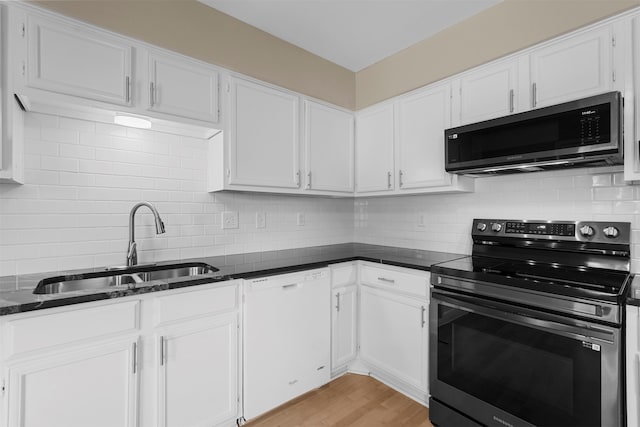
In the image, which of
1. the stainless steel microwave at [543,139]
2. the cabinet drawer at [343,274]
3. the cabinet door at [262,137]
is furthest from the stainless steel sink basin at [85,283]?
the stainless steel microwave at [543,139]

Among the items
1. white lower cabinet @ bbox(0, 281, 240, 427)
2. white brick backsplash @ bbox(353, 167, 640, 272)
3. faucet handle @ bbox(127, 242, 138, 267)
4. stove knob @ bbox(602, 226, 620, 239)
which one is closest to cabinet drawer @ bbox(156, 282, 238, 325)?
white lower cabinet @ bbox(0, 281, 240, 427)

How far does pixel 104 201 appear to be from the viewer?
1833 mm

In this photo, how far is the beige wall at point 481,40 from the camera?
1647 millimetres

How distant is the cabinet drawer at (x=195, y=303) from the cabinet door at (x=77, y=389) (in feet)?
0.61

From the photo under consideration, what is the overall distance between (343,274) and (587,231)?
149cm

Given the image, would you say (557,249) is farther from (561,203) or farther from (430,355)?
(430,355)

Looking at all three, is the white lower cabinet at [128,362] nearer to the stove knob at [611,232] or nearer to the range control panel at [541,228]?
the range control panel at [541,228]

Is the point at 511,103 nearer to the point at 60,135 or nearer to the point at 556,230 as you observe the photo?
the point at 556,230

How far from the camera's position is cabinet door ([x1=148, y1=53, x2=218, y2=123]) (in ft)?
5.74

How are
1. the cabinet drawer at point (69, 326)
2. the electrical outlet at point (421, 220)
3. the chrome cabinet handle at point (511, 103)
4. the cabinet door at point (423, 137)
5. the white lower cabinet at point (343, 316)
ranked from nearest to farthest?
the cabinet drawer at point (69, 326)
the chrome cabinet handle at point (511, 103)
the cabinet door at point (423, 137)
the white lower cabinet at point (343, 316)
the electrical outlet at point (421, 220)

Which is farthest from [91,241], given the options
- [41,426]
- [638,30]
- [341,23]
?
[638,30]

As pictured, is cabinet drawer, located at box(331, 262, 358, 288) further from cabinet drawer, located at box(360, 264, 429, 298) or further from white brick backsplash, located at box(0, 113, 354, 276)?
white brick backsplash, located at box(0, 113, 354, 276)

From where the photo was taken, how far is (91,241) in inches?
70.5

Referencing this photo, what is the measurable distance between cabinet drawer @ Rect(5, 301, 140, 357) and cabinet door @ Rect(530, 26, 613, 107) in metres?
2.37
